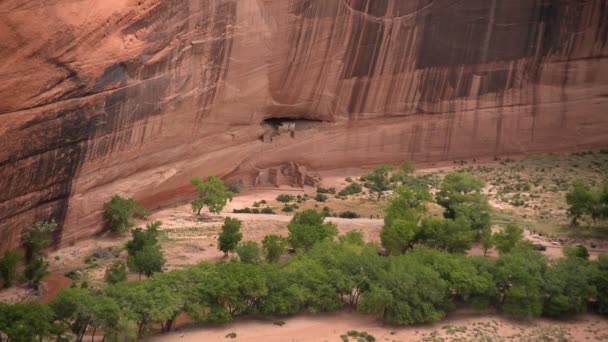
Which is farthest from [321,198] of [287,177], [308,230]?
[308,230]

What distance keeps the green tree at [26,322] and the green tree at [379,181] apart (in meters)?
20.3

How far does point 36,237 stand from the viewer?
36.2m

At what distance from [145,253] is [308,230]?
678cm

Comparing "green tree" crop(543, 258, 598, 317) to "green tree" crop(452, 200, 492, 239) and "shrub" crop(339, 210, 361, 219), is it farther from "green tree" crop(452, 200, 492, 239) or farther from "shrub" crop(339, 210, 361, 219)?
"shrub" crop(339, 210, 361, 219)

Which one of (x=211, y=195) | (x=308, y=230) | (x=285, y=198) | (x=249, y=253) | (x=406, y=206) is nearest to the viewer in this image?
(x=249, y=253)

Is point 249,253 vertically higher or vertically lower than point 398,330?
higher

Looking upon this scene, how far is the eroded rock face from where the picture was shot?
35.6 metres

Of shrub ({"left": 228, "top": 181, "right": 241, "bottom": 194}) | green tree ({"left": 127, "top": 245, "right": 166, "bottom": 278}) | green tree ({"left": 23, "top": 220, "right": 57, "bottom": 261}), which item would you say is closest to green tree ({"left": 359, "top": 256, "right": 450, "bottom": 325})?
green tree ({"left": 127, "top": 245, "right": 166, "bottom": 278})

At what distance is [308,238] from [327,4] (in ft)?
40.5

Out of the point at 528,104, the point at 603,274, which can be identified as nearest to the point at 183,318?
the point at 603,274

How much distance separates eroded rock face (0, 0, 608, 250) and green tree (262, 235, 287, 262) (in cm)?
658

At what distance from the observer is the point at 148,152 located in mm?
40750

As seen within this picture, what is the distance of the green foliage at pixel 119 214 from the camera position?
130ft

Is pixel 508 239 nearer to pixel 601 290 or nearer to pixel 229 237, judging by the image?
pixel 601 290
